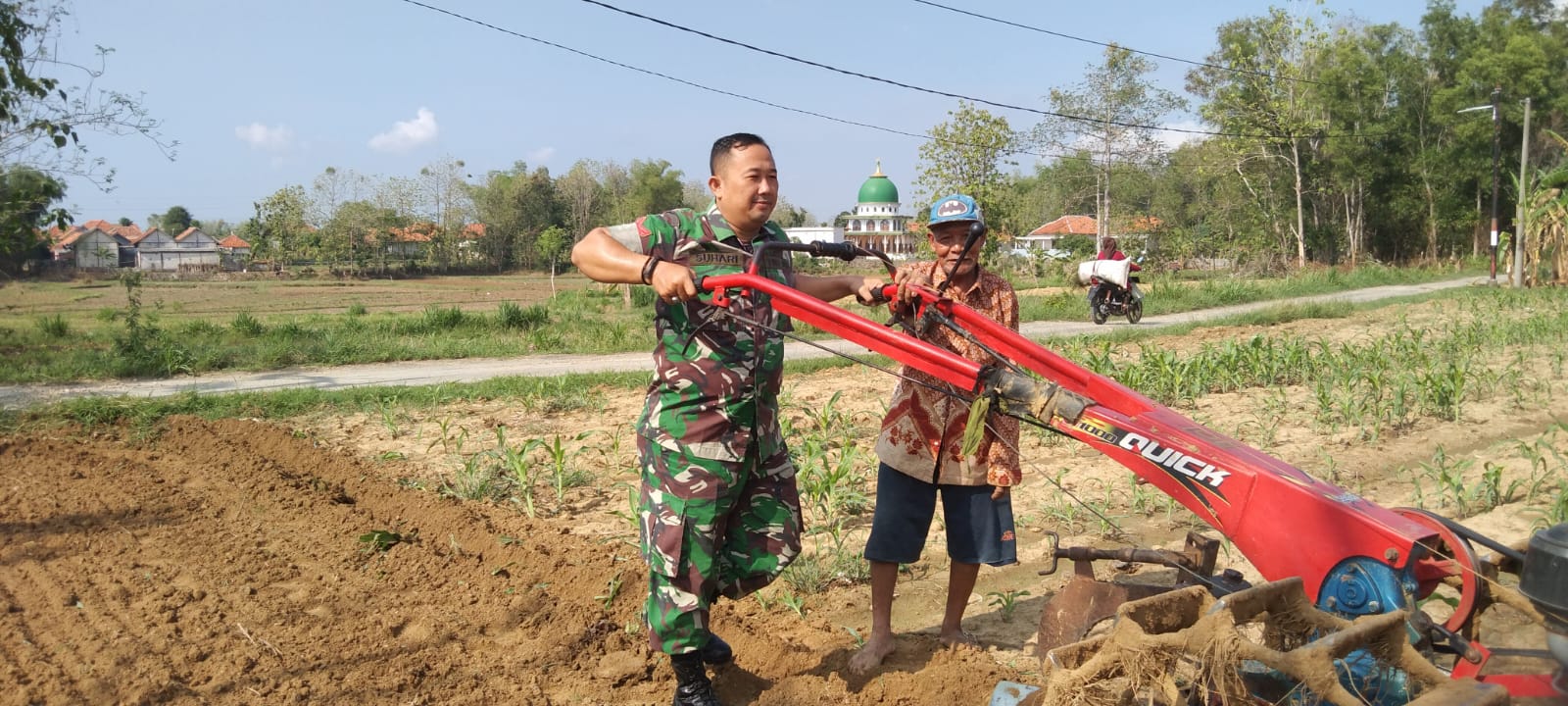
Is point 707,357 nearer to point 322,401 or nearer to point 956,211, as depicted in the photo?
point 956,211

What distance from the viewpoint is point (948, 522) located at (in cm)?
338

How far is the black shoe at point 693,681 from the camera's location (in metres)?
2.90

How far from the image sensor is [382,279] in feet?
153

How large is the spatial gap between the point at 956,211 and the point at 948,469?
0.85 m

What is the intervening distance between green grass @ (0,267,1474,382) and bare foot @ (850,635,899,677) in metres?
9.45

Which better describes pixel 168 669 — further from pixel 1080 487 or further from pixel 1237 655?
pixel 1080 487

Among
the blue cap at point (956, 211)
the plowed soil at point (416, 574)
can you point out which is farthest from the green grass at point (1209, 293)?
the blue cap at point (956, 211)

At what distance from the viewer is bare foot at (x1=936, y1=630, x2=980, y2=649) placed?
3.41 metres

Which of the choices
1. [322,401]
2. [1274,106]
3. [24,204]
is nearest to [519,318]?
[24,204]

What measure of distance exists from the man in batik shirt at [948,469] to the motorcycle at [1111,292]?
13.1m

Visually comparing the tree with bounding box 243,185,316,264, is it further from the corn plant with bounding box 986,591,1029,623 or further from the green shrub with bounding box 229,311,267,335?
the corn plant with bounding box 986,591,1029,623

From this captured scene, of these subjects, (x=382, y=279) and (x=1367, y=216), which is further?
(x=382, y=279)

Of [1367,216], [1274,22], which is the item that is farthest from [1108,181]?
[1367,216]

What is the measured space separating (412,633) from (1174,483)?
110 inches
